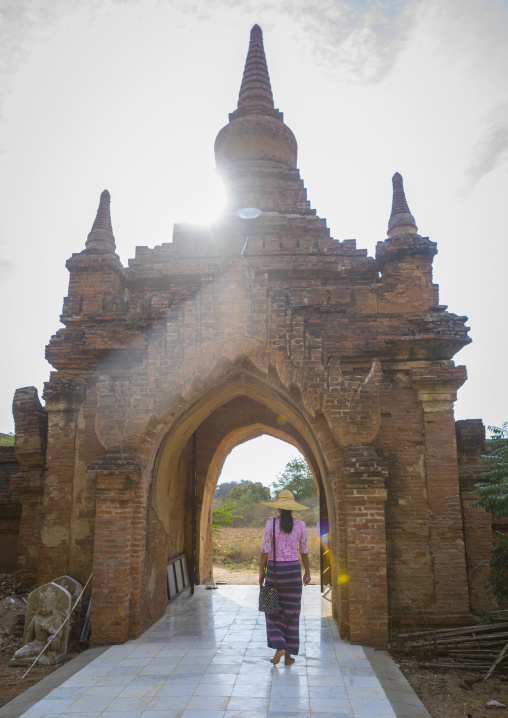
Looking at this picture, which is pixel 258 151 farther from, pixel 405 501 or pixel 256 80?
pixel 405 501

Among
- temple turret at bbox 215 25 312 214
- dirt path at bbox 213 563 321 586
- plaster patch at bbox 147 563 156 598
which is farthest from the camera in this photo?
dirt path at bbox 213 563 321 586

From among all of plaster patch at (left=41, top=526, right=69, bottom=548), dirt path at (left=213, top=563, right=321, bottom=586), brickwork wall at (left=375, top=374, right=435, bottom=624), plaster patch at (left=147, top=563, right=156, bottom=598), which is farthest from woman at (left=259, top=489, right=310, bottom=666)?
dirt path at (left=213, top=563, right=321, bottom=586)

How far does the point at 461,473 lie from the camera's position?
8.07 metres

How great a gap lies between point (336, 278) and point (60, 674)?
283 inches

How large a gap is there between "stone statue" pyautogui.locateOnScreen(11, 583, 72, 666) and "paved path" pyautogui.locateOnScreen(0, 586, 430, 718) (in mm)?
711

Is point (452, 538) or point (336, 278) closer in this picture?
point (452, 538)

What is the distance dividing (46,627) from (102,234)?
6.79 meters

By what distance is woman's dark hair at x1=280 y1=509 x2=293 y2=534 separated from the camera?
6.12 metres

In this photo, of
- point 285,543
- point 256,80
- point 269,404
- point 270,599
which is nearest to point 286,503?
point 285,543

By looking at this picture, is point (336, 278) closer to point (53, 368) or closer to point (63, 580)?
point (53, 368)

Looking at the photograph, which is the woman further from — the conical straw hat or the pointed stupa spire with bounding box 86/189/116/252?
the pointed stupa spire with bounding box 86/189/116/252

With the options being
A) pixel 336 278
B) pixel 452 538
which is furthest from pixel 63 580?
pixel 336 278

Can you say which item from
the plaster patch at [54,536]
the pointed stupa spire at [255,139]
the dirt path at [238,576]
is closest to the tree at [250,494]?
the dirt path at [238,576]

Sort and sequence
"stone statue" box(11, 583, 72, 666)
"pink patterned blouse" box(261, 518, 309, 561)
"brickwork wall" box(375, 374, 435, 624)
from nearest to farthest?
"pink patterned blouse" box(261, 518, 309, 561)
"stone statue" box(11, 583, 72, 666)
"brickwork wall" box(375, 374, 435, 624)
